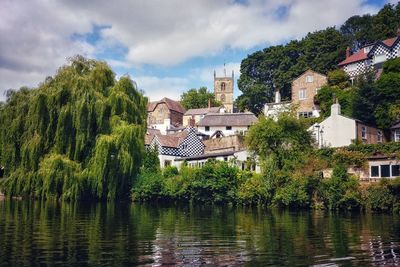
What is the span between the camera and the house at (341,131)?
5219cm

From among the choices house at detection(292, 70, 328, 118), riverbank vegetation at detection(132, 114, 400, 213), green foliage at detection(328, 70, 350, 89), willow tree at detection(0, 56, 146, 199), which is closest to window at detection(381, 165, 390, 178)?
riverbank vegetation at detection(132, 114, 400, 213)

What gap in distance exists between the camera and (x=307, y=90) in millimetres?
74750

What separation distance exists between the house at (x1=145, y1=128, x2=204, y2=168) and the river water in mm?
38649

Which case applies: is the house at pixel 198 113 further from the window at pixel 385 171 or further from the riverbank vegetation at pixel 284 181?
the window at pixel 385 171

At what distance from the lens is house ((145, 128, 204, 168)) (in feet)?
219

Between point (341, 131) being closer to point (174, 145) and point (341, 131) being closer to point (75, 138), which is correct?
point (174, 145)

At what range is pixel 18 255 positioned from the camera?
1484cm

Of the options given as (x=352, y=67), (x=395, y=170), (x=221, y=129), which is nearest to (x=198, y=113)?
(x=221, y=129)

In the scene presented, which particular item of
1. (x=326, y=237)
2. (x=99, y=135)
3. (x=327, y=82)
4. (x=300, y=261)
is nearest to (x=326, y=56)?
(x=327, y=82)

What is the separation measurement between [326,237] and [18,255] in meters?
13.1

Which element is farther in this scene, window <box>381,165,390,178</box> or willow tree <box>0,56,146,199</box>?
willow tree <box>0,56,146,199</box>

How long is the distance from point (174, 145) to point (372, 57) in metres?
34.2

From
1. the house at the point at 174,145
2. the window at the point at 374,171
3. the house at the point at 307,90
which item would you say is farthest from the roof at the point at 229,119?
the window at the point at 374,171

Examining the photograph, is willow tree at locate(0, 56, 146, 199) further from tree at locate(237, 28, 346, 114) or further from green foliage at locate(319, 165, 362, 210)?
tree at locate(237, 28, 346, 114)
